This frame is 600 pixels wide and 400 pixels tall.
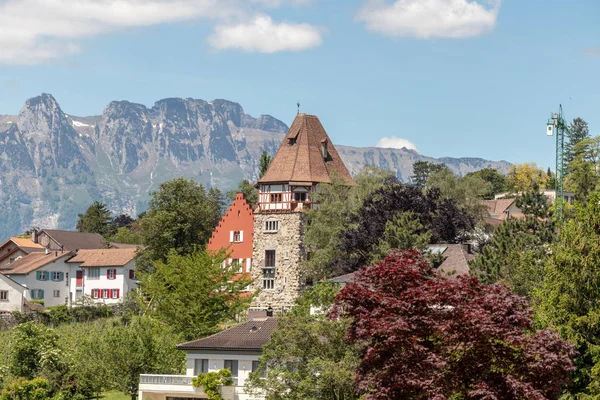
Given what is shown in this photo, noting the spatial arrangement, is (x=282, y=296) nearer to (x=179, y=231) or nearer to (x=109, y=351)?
(x=179, y=231)

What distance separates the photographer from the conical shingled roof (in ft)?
288

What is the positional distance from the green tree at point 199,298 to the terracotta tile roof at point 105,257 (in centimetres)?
3267

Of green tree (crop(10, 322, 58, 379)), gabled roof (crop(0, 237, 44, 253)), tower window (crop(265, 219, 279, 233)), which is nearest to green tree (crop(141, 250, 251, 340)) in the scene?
green tree (crop(10, 322, 58, 379))

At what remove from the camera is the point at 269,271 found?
87188 mm

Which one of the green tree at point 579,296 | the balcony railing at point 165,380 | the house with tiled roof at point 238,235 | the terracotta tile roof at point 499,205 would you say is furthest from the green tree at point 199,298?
the terracotta tile roof at point 499,205

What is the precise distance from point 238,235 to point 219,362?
36.3 meters

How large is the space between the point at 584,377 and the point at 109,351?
2945 cm

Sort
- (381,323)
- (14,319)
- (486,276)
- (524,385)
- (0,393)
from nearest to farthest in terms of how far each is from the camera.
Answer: (524,385) < (381,323) < (486,276) < (0,393) < (14,319)

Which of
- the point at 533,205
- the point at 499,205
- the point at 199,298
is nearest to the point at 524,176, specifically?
the point at 499,205

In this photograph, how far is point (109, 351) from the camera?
6134 centimetres

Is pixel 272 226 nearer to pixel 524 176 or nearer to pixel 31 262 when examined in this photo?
pixel 31 262

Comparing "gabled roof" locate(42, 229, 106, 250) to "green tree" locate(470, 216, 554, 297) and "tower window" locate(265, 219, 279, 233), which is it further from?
"green tree" locate(470, 216, 554, 297)

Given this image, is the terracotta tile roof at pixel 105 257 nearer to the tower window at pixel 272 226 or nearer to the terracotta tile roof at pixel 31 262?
the terracotta tile roof at pixel 31 262

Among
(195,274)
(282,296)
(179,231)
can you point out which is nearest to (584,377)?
(195,274)
